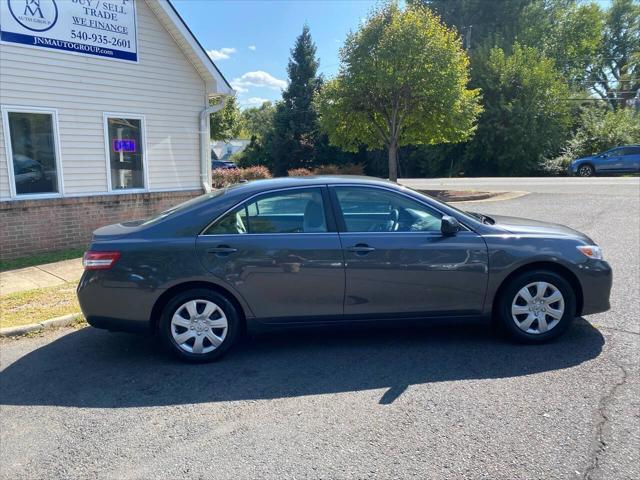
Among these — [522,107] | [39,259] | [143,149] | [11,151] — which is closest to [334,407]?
[39,259]

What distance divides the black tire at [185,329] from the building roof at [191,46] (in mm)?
7425

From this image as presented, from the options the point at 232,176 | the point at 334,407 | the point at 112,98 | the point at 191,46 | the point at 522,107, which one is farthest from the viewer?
the point at 522,107

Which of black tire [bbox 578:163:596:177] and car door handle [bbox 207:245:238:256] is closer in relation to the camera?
car door handle [bbox 207:245:238:256]

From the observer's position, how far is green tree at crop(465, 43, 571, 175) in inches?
1127

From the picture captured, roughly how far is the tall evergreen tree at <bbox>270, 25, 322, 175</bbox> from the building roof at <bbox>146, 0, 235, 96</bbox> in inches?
903

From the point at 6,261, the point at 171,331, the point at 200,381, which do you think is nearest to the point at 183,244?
the point at 171,331

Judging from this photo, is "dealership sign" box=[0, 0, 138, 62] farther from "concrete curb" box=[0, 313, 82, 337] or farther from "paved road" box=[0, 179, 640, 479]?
"paved road" box=[0, 179, 640, 479]

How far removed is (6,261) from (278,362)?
20.0 feet

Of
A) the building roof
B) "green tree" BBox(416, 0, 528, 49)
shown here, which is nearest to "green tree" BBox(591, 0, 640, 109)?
"green tree" BBox(416, 0, 528, 49)

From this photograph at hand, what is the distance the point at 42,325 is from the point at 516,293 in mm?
4697

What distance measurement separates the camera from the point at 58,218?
28.4 ft

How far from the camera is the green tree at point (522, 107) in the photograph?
2862 centimetres

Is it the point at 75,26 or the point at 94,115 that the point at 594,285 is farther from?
the point at 75,26

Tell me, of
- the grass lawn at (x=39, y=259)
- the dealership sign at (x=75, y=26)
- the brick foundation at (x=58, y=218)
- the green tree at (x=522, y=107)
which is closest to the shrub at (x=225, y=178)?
the brick foundation at (x=58, y=218)
